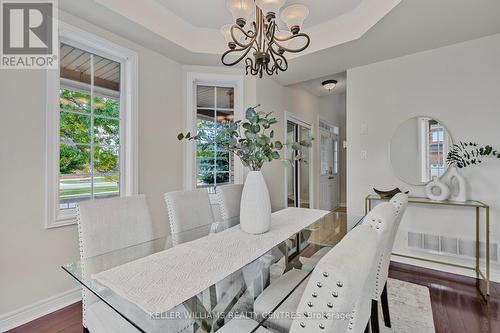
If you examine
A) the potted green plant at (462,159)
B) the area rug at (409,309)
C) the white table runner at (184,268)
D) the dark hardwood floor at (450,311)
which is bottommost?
the dark hardwood floor at (450,311)

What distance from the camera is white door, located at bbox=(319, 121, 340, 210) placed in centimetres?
549

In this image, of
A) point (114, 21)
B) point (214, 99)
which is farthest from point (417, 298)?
point (114, 21)

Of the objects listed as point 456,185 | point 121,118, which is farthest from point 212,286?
point 456,185

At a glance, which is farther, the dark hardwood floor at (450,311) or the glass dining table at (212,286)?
the dark hardwood floor at (450,311)

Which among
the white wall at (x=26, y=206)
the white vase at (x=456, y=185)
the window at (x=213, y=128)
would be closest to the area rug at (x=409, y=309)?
the white vase at (x=456, y=185)

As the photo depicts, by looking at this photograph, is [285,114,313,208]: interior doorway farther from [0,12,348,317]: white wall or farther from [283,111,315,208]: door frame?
[0,12,348,317]: white wall

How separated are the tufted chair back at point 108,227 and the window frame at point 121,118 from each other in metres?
0.87

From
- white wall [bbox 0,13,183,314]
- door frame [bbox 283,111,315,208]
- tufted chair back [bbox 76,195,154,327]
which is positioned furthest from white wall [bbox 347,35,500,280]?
white wall [bbox 0,13,183,314]

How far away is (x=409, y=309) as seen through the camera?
6.46 feet

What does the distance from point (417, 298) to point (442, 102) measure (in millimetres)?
2132

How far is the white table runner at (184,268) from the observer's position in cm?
94

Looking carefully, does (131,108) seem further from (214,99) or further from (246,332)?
(246,332)

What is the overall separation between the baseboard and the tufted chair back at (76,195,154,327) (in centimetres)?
109

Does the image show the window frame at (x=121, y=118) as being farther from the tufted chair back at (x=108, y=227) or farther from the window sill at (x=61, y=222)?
the tufted chair back at (x=108, y=227)
